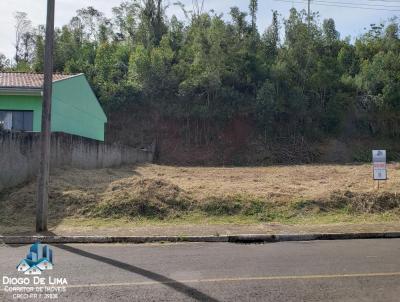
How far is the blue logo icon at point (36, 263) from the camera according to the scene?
249 inches

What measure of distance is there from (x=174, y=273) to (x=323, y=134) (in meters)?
38.0

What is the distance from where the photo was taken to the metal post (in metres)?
9.76

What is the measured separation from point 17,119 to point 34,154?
265 inches

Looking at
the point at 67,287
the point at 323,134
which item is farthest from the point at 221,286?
the point at 323,134

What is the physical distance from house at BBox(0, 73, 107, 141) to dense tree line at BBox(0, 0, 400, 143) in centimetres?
1680

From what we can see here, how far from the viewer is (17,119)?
2016cm

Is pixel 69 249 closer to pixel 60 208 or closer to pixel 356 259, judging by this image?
pixel 60 208

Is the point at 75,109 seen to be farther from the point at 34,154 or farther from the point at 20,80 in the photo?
the point at 34,154

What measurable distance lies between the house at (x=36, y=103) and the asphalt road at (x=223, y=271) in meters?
12.7

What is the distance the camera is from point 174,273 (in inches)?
246

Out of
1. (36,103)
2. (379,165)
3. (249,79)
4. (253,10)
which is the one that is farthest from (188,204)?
(253,10)

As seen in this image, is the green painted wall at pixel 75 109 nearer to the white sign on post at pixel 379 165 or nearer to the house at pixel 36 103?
the house at pixel 36 103

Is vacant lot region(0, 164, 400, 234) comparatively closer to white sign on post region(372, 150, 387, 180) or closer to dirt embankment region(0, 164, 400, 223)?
dirt embankment region(0, 164, 400, 223)

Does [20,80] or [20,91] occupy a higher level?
[20,80]
